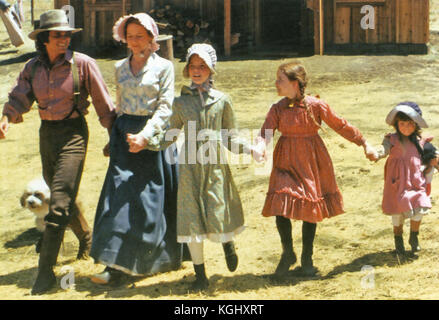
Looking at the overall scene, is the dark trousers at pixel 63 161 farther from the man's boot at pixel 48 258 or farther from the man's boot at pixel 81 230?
the man's boot at pixel 81 230

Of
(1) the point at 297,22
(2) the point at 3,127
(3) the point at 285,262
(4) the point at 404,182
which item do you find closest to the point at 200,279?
(3) the point at 285,262

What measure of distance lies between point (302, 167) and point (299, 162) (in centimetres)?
4

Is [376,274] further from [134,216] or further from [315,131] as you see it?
[134,216]

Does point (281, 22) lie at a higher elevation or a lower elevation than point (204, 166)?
higher

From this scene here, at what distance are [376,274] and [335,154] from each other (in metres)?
3.65

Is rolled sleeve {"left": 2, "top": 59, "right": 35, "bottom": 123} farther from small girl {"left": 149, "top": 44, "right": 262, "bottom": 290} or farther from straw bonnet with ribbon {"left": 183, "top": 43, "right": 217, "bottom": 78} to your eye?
straw bonnet with ribbon {"left": 183, "top": 43, "right": 217, "bottom": 78}

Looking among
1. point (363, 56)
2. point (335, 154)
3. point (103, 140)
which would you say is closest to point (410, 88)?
point (363, 56)

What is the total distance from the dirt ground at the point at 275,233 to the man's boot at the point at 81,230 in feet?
0.43

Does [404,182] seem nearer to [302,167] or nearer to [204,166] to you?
[302,167]

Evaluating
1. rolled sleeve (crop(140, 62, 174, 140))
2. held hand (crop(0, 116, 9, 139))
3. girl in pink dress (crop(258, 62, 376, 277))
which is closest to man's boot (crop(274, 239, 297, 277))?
girl in pink dress (crop(258, 62, 376, 277))

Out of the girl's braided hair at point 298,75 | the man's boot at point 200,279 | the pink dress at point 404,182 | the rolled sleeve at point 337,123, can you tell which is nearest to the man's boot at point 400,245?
the pink dress at point 404,182

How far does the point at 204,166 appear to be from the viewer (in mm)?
5531

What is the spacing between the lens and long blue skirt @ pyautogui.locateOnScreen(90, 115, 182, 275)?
5688 millimetres

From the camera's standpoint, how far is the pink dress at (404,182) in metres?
5.87
